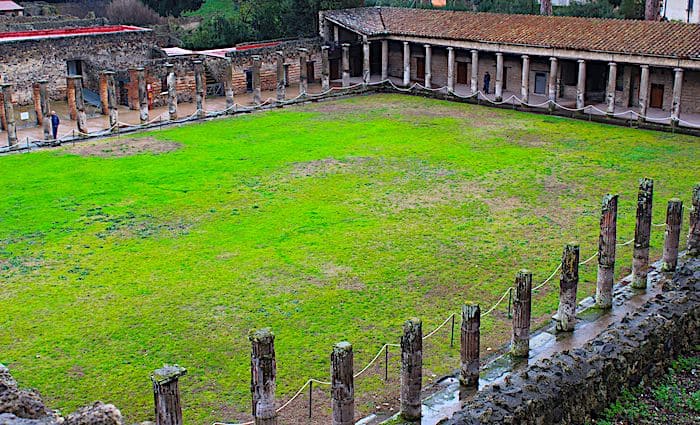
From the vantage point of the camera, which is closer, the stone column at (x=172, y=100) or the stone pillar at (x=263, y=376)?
the stone pillar at (x=263, y=376)

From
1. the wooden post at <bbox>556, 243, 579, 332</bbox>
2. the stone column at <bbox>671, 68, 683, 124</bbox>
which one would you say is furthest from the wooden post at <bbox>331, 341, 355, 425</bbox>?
the stone column at <bbox>671, 68, 683, 124</bbox>

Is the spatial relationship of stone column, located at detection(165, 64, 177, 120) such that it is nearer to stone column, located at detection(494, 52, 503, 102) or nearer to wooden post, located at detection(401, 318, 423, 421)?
stone column, located at detection(494, 52, 503, 102)

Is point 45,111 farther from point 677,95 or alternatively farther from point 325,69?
point 677,95

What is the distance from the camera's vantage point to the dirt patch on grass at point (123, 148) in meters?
30.0

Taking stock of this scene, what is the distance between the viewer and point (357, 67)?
44.9m

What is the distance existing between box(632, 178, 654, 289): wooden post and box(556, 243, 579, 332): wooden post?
250cm

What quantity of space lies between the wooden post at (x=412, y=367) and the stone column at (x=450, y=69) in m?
27.5

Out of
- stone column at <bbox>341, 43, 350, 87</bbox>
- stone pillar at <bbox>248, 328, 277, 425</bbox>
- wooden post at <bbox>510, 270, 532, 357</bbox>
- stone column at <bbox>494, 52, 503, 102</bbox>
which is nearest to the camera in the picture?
stone pillar at <bbox>248, 328, 277, 425</bbox>

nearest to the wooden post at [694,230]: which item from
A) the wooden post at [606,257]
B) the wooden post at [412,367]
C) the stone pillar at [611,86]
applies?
the wooden post at [606,257]

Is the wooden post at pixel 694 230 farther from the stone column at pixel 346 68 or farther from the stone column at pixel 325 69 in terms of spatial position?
the stone column at pixel 346 68

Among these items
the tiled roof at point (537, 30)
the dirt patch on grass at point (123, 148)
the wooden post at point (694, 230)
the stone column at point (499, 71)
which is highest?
the tiled roof at point (537, 30)

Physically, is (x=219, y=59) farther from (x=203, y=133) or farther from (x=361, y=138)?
(x=361, y=138)

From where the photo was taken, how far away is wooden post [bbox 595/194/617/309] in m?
17.1

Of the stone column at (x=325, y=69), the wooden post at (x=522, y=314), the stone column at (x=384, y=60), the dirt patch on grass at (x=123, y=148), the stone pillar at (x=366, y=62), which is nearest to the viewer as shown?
the wooden post at (x=522, y=314)
